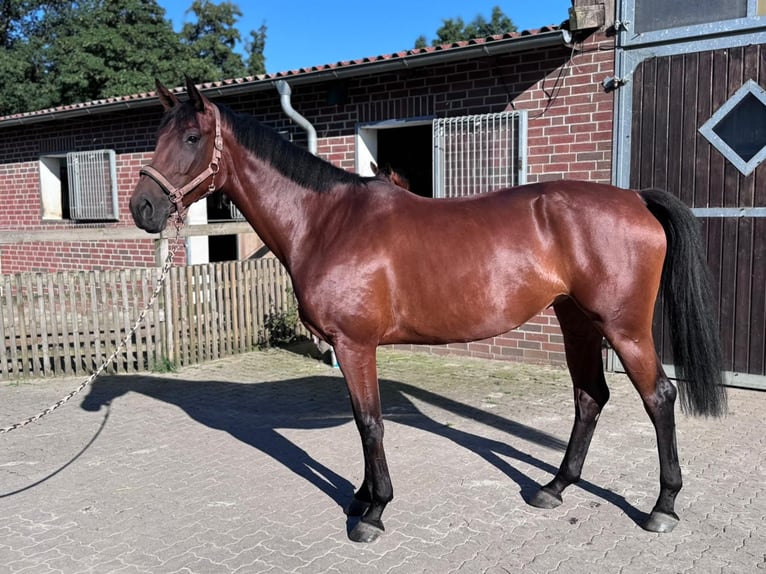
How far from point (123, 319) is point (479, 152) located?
14.7 feet

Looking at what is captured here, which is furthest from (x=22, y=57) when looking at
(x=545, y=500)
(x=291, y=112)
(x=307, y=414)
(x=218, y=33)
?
(x=545, y=500)

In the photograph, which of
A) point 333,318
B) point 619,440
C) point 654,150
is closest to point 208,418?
point 333,318

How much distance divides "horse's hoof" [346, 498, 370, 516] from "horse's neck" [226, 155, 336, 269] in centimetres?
137

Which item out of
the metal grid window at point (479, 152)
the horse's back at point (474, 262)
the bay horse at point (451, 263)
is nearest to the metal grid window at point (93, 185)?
the metal grid window at point (479, 152)

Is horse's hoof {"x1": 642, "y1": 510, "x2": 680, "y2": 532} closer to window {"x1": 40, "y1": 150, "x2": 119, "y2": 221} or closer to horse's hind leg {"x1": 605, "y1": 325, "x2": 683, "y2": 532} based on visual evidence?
horse's hind leg {"x1": 605, "y1": 325, "x2": 683, "y2": 532}

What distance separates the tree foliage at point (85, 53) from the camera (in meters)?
21.2

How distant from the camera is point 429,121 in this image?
25.4 ft

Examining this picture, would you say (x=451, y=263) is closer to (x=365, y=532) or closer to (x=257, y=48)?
(x=365, y=532)

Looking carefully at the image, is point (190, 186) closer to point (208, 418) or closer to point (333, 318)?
point (333, 318)

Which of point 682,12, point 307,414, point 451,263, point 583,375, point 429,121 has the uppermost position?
point 682,12

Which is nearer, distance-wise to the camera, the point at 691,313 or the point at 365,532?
the point at 365,532

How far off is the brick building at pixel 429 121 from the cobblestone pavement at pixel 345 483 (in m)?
1.97

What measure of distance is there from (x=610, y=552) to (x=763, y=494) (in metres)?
1.30

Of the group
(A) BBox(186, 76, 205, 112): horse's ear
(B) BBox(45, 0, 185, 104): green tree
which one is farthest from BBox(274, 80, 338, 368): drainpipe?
(B) BBox(45, 0, 185, 104): green tree
